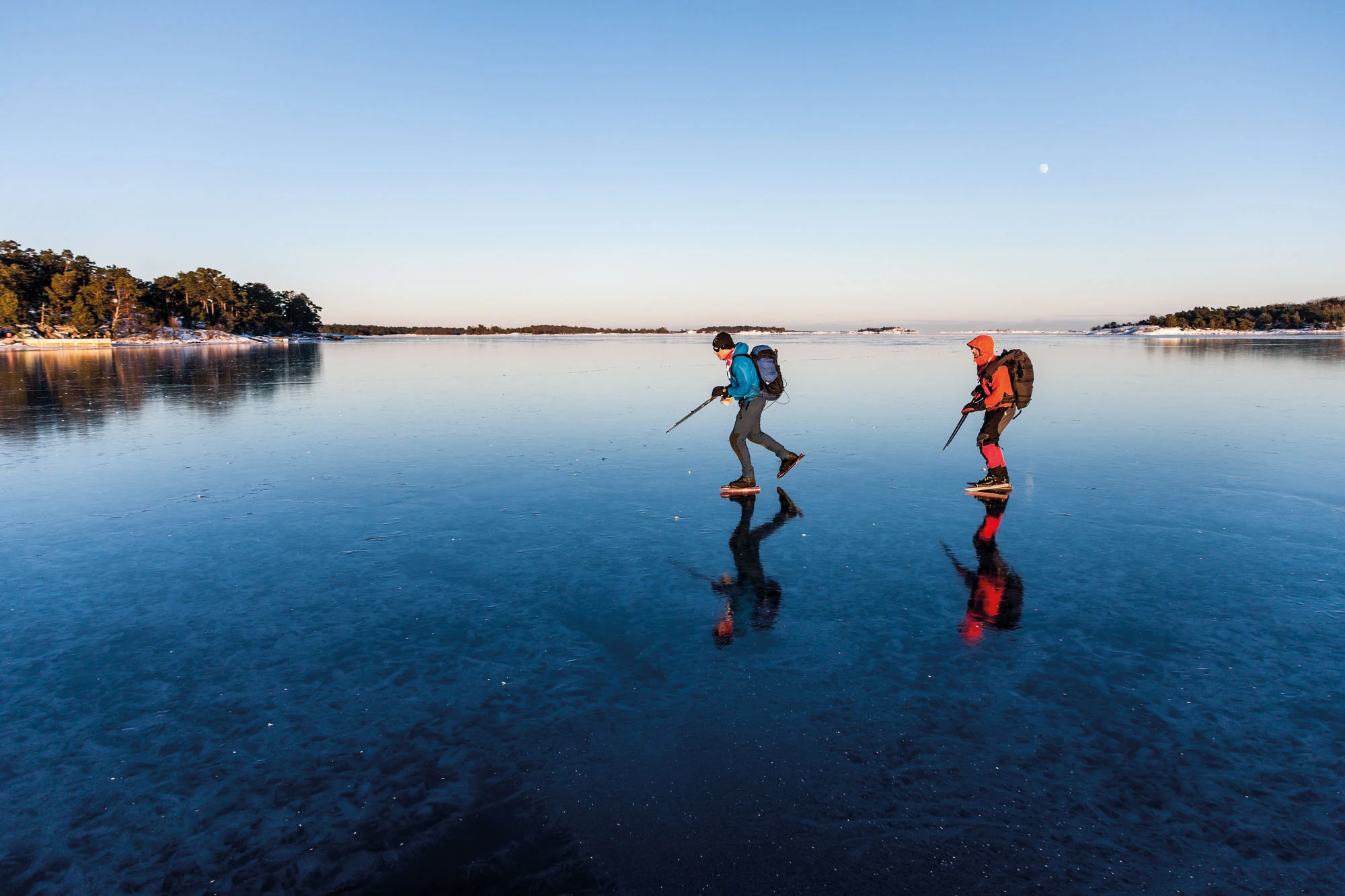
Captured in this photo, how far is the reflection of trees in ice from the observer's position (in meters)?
19.4

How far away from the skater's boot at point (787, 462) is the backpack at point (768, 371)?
1105 mm

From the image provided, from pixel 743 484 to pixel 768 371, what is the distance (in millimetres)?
1845

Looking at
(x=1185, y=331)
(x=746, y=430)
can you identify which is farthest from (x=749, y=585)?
(x=1185, y=331)

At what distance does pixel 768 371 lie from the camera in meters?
11.0

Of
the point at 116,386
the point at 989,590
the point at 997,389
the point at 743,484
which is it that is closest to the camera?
the point at 989,590

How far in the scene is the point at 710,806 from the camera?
3551 mm

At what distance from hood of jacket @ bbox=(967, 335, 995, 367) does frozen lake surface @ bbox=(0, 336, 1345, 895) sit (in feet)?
6.48

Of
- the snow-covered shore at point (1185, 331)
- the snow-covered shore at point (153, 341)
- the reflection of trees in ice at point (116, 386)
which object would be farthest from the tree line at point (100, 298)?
the snow-covered shore at point (1185, 331)

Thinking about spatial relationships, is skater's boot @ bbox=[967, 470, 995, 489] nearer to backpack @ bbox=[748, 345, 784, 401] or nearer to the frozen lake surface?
the frozen lake surface

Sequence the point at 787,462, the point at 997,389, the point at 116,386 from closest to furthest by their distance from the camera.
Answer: the point at 997,389 → the point at 787,462 → the point at 116,386

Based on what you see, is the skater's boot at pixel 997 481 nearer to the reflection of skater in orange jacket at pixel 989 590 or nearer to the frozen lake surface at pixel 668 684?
the frozen lake surface at pixel 668 684

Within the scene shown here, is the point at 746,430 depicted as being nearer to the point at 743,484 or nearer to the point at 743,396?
the point at 743,396

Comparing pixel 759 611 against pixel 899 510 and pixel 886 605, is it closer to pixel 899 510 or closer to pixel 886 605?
pixel 886 605

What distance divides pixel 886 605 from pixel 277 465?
36.8 feet
